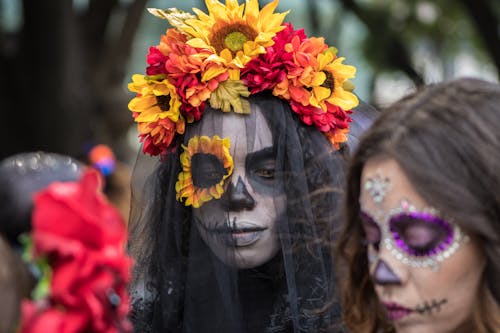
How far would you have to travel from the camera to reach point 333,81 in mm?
4008

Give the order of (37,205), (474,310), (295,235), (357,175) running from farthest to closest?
(295,235) < (357,175) < (474,310) < (37,205)

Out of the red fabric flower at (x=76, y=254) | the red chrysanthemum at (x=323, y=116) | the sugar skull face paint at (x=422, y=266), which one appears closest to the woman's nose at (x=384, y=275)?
the sugar skull face paint at (x=422, y=266)

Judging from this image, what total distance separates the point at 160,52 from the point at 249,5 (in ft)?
1.26

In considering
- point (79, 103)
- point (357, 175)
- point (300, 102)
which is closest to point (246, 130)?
point (300, 102)

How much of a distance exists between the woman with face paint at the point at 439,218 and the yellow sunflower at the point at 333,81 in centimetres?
123

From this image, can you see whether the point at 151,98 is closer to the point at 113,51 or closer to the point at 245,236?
the point at 245,236

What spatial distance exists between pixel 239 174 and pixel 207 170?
0.40 feet

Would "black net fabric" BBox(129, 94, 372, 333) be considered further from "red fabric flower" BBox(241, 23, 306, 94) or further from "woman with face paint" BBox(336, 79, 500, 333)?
"woman with face paint" BBox(336, 79, 500, 333)

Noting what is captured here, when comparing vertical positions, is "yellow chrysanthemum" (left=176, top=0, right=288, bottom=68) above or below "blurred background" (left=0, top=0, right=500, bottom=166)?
above

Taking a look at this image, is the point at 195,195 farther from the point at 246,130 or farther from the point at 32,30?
the point at 32,30

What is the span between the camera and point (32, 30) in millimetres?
9445

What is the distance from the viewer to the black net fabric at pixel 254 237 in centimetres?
371

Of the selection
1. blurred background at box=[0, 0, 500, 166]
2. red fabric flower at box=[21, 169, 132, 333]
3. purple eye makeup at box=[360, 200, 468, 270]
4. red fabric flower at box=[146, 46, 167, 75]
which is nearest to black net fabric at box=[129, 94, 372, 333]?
red fabric flower at box=[146, 46, 167, 75]

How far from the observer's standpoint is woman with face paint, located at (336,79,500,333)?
2.61m
